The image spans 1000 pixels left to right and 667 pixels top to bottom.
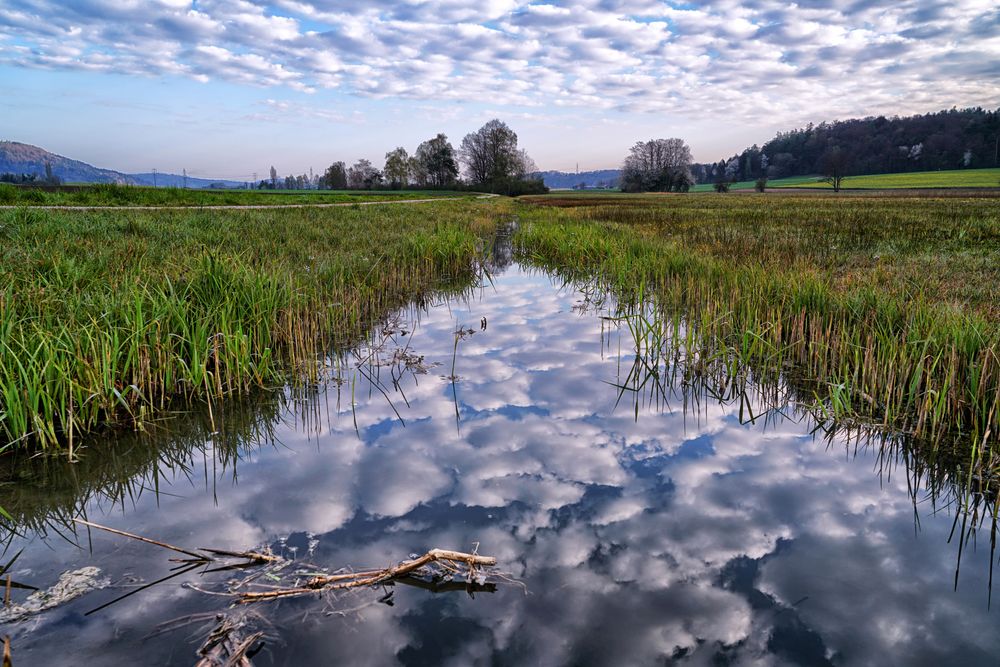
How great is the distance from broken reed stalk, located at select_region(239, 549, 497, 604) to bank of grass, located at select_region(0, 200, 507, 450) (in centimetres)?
234

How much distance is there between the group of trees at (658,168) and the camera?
106m

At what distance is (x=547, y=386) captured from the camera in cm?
588

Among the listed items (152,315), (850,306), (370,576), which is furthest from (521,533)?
(850,306)

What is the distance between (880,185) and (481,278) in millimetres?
92857

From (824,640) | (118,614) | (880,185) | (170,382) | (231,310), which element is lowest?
(824,640)

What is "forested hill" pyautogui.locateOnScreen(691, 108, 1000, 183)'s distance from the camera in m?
104

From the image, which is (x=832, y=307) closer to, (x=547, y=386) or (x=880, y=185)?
(x=547, y=386)

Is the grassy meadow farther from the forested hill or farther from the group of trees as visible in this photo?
the forested hill

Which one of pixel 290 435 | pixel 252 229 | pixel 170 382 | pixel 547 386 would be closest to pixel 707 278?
pixel 547 386

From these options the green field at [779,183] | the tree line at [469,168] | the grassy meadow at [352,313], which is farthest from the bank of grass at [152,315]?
the green field at [779,183]

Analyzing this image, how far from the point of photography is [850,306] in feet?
21.5

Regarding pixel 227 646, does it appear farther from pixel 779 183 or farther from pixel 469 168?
pixel 779 183

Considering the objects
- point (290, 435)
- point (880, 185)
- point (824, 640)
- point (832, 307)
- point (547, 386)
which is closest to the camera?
point (824, 640)

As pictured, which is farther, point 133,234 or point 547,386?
point 133,234
